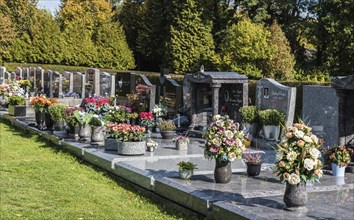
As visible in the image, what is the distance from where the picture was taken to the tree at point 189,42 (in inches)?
1538

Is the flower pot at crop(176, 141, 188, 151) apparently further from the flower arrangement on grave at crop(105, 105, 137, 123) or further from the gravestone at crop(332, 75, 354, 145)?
the gravestone at crop(332, 75, 354, 145)

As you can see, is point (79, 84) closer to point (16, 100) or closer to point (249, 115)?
point (16, 100)

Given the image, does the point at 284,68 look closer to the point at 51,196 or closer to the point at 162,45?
the point at 162,45

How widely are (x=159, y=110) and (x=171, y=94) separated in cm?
239

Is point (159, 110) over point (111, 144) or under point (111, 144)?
over

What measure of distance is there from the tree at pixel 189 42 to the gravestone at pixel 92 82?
1532cm

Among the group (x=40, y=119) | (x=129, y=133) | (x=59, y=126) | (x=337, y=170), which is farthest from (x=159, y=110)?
(x=337, y=170)

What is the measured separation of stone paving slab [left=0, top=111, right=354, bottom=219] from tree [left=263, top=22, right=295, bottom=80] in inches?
839

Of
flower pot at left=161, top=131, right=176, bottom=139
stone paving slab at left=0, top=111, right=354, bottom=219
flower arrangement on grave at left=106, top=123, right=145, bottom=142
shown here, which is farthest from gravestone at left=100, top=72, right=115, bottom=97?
flower arrangement on grave at left=106, top=123, right=145, bottom=142

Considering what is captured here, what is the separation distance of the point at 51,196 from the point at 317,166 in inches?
165

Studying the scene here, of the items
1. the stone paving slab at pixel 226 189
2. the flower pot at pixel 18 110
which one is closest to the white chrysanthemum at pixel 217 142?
the stone paving slab at pixel 226 189

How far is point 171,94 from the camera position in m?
18.8

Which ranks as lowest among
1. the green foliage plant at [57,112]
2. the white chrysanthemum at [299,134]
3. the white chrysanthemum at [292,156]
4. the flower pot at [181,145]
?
the flower pot at [181,145]

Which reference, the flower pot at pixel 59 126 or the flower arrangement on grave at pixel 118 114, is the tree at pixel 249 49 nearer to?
the flower arrangement on grave at pixel 118 114
